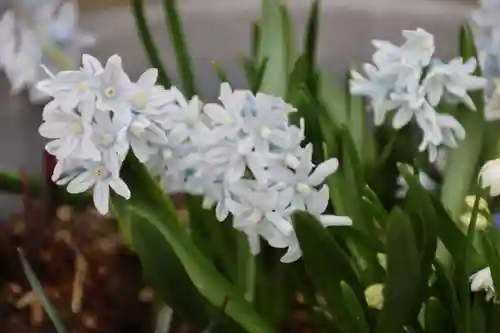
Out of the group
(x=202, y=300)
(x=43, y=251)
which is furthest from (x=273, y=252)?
(x=43, y=251)

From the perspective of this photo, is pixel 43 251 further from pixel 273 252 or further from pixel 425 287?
pixel 425 287

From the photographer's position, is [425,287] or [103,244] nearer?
[425,287]

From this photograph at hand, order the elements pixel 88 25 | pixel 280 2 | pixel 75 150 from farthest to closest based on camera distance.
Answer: pixel 88 25 < pixel 280 2 < pixel 75 150

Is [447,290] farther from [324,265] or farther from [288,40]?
[288,40]

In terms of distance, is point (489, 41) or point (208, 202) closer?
point (208, 202)

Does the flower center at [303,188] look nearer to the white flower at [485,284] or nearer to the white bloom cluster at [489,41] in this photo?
the white flower at [485,284]

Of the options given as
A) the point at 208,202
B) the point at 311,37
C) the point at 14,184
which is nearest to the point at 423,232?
the point at 208,202

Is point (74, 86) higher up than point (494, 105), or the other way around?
point (74, 86)
